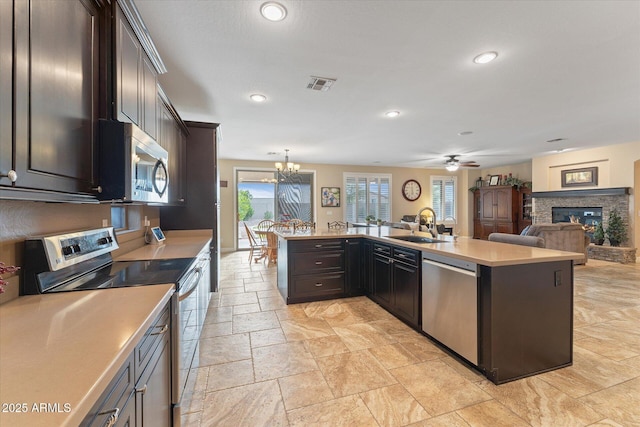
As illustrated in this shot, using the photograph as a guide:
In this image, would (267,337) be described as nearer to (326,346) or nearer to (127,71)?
(326,346)

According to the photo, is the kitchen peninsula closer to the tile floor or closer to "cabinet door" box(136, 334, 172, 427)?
the tile floor

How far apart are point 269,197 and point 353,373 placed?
6.66m

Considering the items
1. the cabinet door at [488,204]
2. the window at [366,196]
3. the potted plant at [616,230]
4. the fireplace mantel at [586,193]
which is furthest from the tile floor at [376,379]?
the cabinet door at [488,204]

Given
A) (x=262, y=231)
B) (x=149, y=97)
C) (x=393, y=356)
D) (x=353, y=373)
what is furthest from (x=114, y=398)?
(x=262, y=231)

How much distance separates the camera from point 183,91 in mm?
3234

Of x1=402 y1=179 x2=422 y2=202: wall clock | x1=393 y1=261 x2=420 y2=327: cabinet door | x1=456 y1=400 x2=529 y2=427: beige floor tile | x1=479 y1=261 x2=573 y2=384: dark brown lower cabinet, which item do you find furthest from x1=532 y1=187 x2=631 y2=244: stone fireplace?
x1=456 y1=400 x2=529 y2=427: beige floor tile

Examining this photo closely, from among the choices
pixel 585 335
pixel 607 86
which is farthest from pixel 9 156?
pixel 607 86

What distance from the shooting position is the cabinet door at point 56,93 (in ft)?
3.11

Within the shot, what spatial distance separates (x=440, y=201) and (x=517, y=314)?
8.70 meters

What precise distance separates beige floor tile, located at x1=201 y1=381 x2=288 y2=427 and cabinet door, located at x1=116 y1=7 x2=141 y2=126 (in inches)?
72.5

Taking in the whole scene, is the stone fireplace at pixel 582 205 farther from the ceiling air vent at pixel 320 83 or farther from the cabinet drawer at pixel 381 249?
the ceiling air vent at pixel 320 83

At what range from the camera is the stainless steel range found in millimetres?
1302

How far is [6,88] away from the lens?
34.4 inches

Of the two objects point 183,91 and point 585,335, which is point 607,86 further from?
point 183,91
